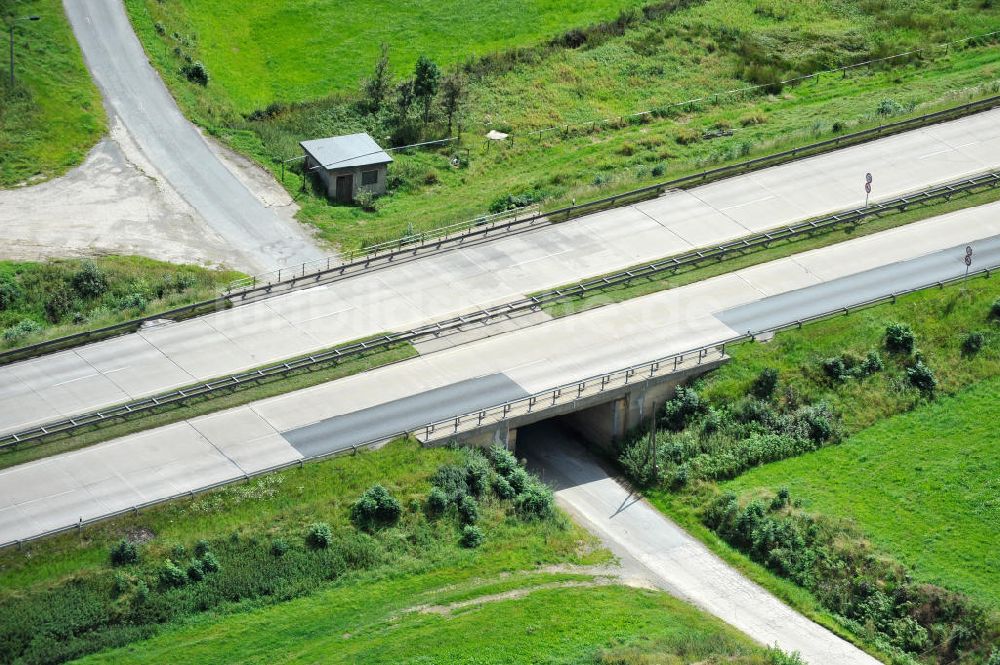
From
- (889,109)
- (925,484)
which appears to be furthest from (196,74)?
(925,484)

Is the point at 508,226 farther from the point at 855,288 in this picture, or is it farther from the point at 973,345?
the point at 973,345

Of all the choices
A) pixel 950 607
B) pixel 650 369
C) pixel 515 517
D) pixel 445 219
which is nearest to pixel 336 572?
pixel 515 517

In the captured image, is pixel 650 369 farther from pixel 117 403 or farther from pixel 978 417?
pixel 117 403

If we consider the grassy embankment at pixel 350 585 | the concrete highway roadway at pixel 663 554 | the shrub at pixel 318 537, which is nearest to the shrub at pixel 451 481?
the grassy embankment at pixel 350 585

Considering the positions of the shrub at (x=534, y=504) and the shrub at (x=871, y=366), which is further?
the shrub at (x=871, y=366)

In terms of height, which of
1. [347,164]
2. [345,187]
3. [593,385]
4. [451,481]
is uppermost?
[347,164]

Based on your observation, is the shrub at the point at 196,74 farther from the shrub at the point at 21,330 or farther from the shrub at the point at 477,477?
the shrub at the point at 477,477

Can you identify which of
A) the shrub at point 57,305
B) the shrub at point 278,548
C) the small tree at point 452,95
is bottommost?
the shrub at point 278,548
